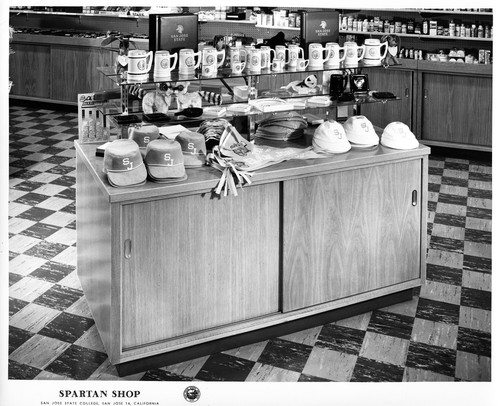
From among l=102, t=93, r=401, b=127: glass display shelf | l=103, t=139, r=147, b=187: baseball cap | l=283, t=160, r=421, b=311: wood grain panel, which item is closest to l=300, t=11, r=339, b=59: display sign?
l=102, t=93, r=401, b=127: glass display shelf

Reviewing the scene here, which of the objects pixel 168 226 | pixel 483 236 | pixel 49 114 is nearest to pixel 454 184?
pixel 483 236

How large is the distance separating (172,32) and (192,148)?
0.60 meters

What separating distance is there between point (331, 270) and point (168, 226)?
0.88 m

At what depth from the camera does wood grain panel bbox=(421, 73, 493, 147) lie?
20.9ft

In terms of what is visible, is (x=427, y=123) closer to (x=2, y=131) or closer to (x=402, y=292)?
(x=402, y=292)

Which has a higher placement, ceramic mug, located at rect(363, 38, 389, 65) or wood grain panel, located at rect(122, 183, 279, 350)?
ceramic mug, located at rect(363, 38, 389, 65)

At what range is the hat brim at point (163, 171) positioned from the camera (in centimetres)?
289

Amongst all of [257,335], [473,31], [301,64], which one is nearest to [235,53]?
[301,64]

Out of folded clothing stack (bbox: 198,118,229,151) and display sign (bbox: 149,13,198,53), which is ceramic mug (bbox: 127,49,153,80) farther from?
folded clothing stack (bbox: 198,118,229,151)

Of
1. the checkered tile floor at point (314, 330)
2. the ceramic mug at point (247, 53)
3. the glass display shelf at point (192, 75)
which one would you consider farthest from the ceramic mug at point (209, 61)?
the checkered tile floor at point (314, 330)

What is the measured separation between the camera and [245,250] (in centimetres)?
314

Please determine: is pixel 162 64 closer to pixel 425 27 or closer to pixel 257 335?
pixel 257 335
